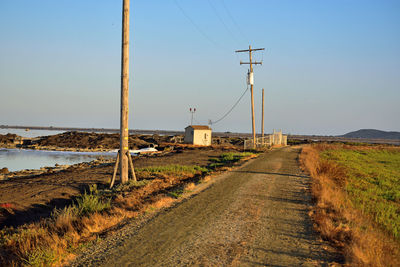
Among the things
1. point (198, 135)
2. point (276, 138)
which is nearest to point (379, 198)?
point (198, 135)

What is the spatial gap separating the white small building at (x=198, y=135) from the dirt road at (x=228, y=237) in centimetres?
3682

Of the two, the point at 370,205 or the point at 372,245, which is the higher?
the point at 372,245

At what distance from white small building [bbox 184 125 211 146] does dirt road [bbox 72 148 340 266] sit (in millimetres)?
36816

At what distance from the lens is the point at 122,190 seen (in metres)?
11.3

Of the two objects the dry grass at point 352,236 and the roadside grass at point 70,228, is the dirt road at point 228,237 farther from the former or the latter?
the roadside grass at point 70,228

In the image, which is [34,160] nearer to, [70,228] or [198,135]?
[198,135]

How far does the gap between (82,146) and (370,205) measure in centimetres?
5101

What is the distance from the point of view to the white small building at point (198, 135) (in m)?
47.3

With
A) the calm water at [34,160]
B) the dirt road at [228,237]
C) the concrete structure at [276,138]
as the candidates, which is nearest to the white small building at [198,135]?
the concrete structure at [276,138]

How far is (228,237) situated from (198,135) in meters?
41.2

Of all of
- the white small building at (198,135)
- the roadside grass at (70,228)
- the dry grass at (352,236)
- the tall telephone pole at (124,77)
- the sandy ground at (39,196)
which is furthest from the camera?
the white small building at (198,135)

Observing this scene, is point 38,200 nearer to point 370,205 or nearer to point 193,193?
point 193,193

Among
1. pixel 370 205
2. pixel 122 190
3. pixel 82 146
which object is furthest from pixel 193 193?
pixel 82 146

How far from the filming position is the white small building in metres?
47.3
